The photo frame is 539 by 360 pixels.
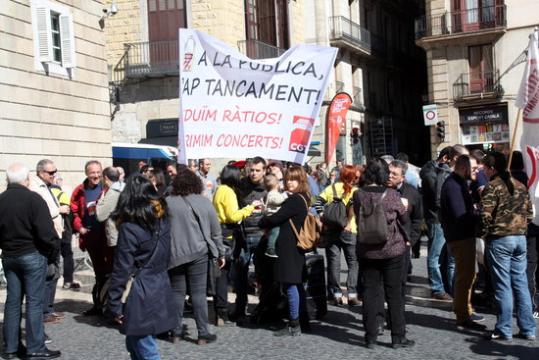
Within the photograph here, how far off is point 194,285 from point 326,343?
4.54 ft

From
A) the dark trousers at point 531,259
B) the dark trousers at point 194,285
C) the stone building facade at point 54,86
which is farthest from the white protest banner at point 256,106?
the stone building facade at point 54,86

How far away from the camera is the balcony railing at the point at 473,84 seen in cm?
3350

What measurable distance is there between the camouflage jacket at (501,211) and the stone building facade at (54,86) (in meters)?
10.1

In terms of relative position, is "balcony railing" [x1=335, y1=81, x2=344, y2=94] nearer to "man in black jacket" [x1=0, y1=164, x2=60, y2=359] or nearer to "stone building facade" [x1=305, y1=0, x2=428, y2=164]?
"stone building facade" [x1=305, y1=0, x2=428, y2=164]

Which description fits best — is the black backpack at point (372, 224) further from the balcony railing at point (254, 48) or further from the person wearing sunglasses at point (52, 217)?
the balcony railing at point (254, 48)

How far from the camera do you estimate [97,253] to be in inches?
352

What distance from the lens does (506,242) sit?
7.17 metres

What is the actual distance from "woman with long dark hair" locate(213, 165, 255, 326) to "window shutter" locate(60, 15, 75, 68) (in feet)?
A: 32.0

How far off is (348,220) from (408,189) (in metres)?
0.78

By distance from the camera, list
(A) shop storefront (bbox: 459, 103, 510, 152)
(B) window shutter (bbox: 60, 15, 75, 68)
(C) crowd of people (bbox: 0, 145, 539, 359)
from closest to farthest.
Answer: (C) crowd of people (bbox: 0, 145, 539, 359)
(B) window shutter (bbox: 60, 15, 75, 68)
(A) shop storefront (bbox: 459, 103, 510, 152)

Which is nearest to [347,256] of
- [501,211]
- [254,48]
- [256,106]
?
[256,106]

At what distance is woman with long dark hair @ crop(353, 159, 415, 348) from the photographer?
708cm

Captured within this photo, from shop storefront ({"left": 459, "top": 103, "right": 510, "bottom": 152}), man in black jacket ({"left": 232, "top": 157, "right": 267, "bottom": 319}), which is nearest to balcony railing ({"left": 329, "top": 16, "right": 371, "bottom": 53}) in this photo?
shop storefront ({"left": 459, "top": 103, "right": 510, "bottom": 152})

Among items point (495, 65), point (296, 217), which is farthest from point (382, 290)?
point (495, 65)
